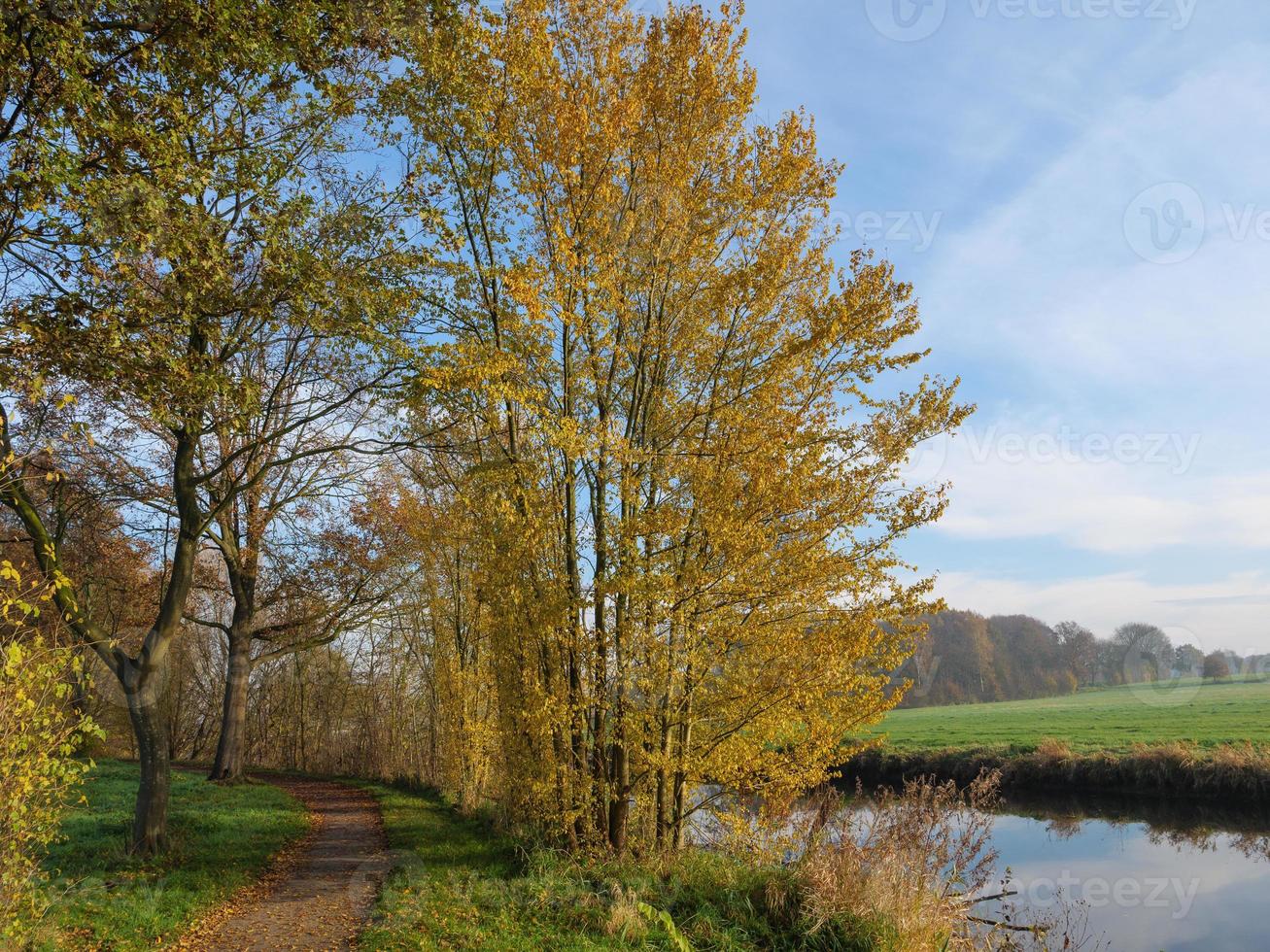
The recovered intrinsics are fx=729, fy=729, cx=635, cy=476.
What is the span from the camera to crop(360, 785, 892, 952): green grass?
6.44 meters

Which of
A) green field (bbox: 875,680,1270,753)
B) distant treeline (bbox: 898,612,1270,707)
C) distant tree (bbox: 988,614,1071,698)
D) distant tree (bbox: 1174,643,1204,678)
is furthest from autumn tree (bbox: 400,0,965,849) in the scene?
distant tree (bbox: 1174,643,1204,678)

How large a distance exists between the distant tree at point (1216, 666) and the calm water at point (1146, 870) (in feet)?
184

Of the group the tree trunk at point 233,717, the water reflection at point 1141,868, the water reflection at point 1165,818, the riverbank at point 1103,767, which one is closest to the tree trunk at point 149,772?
the tree trunk at point 233,717

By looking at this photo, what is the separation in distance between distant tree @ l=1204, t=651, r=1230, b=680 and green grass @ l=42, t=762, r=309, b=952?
71.7m

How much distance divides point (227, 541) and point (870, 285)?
1430 centimetres

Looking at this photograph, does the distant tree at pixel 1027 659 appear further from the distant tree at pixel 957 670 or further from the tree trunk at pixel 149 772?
the tree trunk at pixel 149 772

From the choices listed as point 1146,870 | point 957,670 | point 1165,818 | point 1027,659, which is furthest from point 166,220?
point 1027,659

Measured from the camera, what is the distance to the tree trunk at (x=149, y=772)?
8.60m

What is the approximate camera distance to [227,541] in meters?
15.8

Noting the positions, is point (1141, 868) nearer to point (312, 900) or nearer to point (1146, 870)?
point (1146, 870)

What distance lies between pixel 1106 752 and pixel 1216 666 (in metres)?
54.1

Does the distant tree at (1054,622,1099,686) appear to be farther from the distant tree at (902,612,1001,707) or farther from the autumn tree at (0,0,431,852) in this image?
the autumn tree at (0,0,431,852)

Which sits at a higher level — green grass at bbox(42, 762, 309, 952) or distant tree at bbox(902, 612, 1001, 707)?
green grass at bbox(42, 762, 309, 952)

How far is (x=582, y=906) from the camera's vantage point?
699 centimetres
